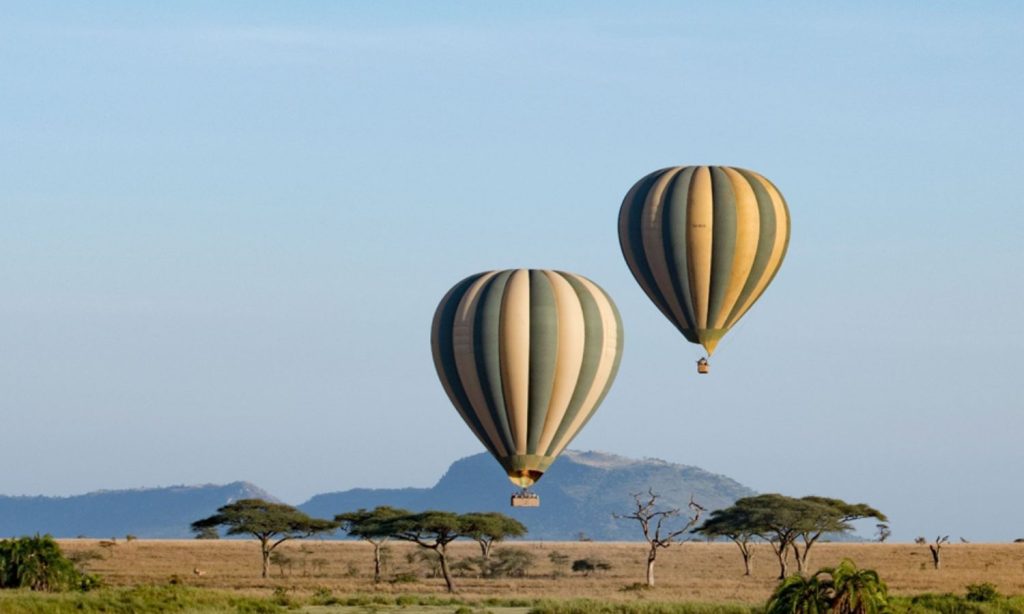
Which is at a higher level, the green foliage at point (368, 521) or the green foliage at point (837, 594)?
the green foliage at point (368, 521)

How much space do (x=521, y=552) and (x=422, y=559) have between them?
759cm

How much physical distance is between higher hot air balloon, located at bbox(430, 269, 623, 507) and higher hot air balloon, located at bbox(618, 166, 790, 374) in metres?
7.88

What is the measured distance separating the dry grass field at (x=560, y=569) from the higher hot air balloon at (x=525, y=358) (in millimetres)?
10343

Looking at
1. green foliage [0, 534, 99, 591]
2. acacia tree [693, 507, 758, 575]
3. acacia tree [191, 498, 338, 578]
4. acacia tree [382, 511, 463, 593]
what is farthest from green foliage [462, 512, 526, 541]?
green foliage [0, 534, 99, 591]

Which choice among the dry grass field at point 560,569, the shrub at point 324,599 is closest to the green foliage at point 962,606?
the dry grass field at point 560,569

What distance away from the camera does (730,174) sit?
80.1 meters

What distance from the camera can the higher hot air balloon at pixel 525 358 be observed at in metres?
70.2

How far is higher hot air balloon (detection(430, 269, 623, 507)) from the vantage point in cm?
7025

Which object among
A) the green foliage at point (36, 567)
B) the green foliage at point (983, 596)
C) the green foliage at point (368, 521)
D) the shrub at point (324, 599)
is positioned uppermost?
the green foliage at point (368, 521)

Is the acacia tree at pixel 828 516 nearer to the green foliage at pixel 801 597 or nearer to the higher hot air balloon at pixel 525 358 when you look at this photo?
the higher hot air balloon at pixel 525 358

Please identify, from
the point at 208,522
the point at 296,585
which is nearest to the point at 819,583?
the point at 296,585

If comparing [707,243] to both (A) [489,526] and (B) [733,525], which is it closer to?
(A) [489,526]

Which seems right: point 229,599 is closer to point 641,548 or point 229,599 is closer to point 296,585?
point 296,585

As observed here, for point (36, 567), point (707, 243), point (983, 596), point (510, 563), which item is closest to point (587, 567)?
point (510, 563)
